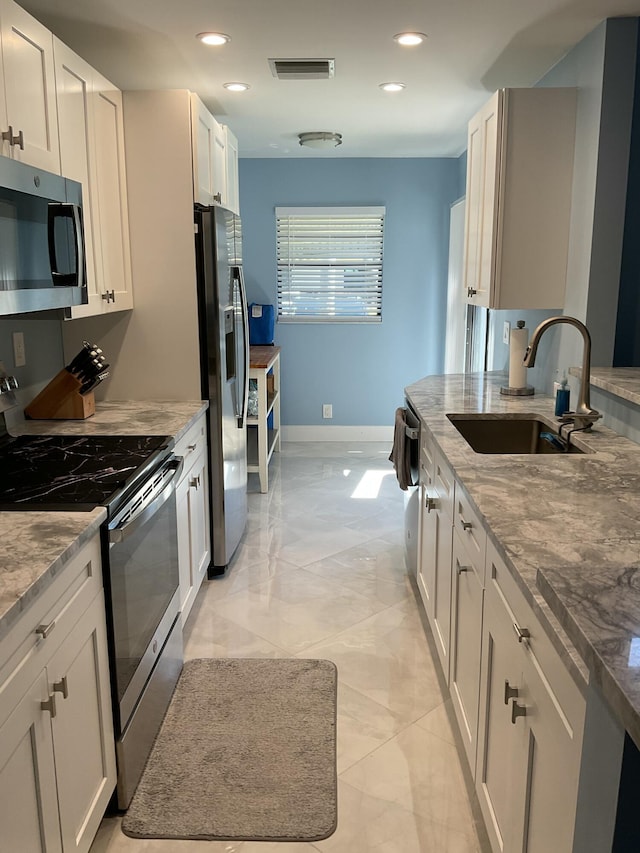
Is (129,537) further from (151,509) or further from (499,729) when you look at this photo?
(499,729)

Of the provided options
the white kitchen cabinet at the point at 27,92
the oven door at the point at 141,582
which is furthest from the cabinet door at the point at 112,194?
the oven door at the point at 141,582

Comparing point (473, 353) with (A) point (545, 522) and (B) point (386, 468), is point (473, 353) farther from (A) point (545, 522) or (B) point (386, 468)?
(A) point (545, 522)

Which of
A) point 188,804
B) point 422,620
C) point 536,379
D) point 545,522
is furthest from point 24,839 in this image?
point 536,379

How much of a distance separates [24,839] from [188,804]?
2.59 feet

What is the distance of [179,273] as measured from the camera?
11.0 feet

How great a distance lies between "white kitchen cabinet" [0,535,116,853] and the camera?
4.46 feet

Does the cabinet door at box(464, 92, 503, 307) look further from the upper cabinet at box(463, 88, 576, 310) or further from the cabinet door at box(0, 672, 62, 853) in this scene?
the cabinet door at box(0, 672, 62, 853)

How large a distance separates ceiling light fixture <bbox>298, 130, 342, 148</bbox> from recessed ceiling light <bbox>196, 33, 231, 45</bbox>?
1993mm

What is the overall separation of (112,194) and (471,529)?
2.17 meters

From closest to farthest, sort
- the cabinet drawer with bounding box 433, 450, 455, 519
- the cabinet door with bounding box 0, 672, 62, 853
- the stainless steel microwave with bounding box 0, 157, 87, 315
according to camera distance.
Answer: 1. the cabinet door with bounding box 0, 672, 62, 853
2. the stainless steel microwave with bounding box 0, 157, 87, 315
3. the cabinet drawer with bounding box 433, 450, 455, 519

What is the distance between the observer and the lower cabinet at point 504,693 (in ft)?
4.05

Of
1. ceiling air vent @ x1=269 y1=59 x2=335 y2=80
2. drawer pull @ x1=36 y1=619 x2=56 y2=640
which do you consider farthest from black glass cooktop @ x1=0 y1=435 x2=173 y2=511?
ceiling air vent @ x1=269 y1=59 x2=335 y2=80

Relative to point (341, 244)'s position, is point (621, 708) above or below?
below

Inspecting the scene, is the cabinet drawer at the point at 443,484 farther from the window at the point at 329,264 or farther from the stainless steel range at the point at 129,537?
the window at the point at 329,264
